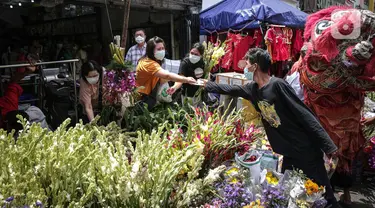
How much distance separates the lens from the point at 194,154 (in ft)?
6.55

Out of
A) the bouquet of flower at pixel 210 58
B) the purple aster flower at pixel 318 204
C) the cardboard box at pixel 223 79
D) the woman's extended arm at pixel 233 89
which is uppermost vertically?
the bouquet of flower at pixel 210 58

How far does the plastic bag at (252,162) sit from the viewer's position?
2186 mm

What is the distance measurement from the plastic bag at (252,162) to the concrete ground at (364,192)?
1671 millimetres

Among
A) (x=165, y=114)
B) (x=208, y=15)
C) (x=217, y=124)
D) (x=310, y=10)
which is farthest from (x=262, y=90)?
(x=310, y=10)

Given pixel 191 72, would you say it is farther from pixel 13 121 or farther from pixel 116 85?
pixel 13 121

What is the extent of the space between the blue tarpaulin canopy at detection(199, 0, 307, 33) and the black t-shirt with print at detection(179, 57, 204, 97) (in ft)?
9.78

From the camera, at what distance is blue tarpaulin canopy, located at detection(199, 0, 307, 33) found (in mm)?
6840

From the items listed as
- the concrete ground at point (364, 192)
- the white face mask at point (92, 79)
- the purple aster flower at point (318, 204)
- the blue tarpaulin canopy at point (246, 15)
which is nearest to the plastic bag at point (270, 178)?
the purple aster flower at point (318, 204)

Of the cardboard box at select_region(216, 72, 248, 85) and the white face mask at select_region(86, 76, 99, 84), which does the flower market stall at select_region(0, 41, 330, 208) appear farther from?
the cardboard box at select_region(216, 72, 248, 85)

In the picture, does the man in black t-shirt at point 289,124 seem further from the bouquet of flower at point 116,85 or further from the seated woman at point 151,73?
the bouquet of flower at point 116,85

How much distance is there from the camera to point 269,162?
2.50 m

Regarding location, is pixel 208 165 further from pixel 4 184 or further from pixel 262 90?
pixel 4 184

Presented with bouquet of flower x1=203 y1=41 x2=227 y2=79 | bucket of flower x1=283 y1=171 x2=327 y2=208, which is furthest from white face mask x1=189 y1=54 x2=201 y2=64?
bucket of flower x1=283 y1=171 x2=327 y2=208

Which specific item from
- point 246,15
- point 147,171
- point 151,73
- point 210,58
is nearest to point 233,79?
point 210,58
